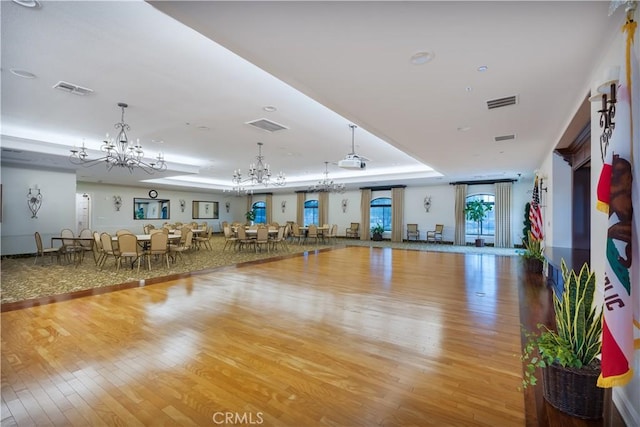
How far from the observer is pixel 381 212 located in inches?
611

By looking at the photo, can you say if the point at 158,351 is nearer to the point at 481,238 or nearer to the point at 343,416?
the point at 343,416

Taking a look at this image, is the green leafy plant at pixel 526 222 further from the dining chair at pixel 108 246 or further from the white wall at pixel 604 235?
the dining chair at pixel 108 246

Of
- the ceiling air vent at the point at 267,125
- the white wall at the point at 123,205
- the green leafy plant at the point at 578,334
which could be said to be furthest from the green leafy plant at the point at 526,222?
the white wall at the point at 123,205

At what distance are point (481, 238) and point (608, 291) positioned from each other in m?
12.5

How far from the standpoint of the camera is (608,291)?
1617 millimetres

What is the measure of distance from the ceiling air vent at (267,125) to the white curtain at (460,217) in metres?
10.0

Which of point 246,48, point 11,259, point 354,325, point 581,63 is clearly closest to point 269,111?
point 246,48

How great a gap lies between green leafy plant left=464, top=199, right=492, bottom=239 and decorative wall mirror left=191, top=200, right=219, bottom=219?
1516 centimetres

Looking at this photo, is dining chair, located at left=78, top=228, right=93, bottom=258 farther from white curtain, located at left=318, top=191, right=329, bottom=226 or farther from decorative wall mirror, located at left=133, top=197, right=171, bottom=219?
Answer: white curtain, located at left=318, top=191, right=329, bottom=226

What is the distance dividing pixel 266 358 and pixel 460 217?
12.5 metres

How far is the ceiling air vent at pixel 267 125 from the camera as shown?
5.63 metres

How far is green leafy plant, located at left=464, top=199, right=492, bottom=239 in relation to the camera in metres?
12.2

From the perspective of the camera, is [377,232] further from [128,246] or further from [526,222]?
[128,246]

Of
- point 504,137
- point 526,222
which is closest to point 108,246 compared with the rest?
point 504,137
